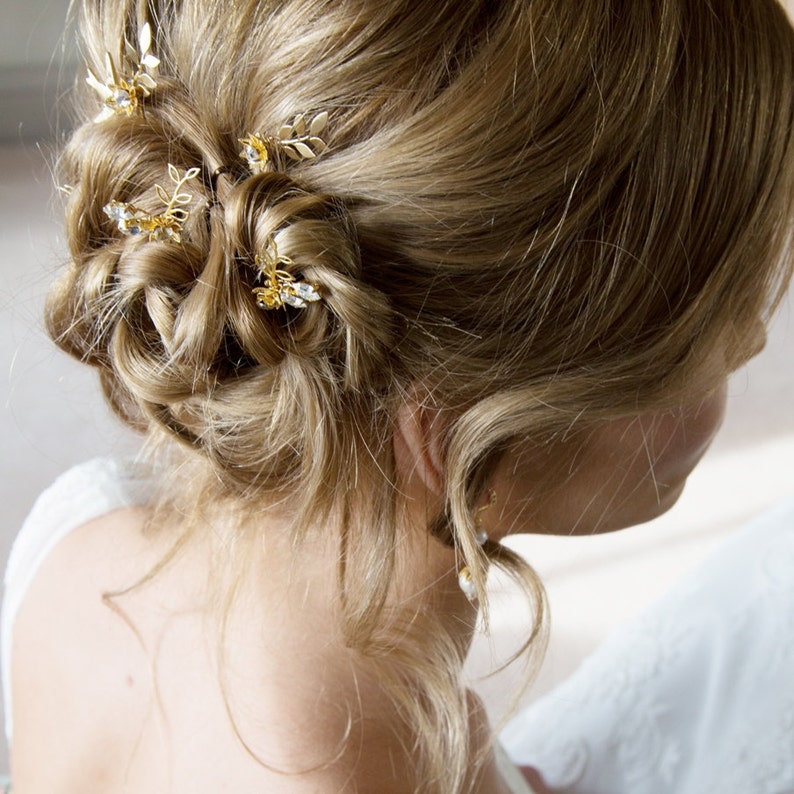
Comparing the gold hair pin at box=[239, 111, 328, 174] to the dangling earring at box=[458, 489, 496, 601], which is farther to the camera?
the dangling earring at box=[458, 489, 496, 601]

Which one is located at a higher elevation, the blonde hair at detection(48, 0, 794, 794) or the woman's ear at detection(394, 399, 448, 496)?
the blonde hair at detection(48, 0, 794, 794)

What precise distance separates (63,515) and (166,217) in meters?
0.53

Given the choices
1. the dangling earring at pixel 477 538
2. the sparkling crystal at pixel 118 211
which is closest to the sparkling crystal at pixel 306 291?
the sparkling crystal at pixel 118 211

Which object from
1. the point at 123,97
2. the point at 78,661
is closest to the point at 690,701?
the point at 78,661

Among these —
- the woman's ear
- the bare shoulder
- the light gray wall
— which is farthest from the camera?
the light gray wall

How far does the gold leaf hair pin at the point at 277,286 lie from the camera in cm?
58

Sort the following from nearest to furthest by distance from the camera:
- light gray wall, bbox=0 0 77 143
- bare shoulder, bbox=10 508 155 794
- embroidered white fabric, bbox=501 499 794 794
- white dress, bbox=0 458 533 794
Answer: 1. bare shoulder, bbox=10 508 155 794
2. white dress, bbox=0 458 533 794
3. embroidered white fabric, bbox=501 499 794 794
4. light gray wall, bbox=0 0 77 143

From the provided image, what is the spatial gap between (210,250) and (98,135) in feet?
0.44

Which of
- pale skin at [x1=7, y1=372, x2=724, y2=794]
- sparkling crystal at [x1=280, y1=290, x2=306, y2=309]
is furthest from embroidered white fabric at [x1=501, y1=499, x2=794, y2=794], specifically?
sparkling crystal at [x1=280, y1=290, x2=306, y2=309]

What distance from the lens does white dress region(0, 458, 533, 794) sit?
3.30 ft

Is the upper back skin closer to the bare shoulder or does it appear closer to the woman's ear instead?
the bare shoulder

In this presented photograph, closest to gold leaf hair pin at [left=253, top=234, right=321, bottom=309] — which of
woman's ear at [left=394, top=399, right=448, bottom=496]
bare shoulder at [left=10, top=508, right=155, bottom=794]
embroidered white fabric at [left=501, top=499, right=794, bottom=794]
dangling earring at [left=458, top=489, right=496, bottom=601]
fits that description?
woman's ear at [left=394, top=399, right=448, bottom=496]

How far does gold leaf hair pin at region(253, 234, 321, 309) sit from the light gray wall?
3.10 feet

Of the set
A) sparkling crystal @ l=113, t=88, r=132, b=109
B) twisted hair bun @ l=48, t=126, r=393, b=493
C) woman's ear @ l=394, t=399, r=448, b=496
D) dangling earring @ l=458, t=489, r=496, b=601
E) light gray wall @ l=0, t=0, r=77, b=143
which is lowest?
dangling earring @ l=458, t=489, r=496, b=601
